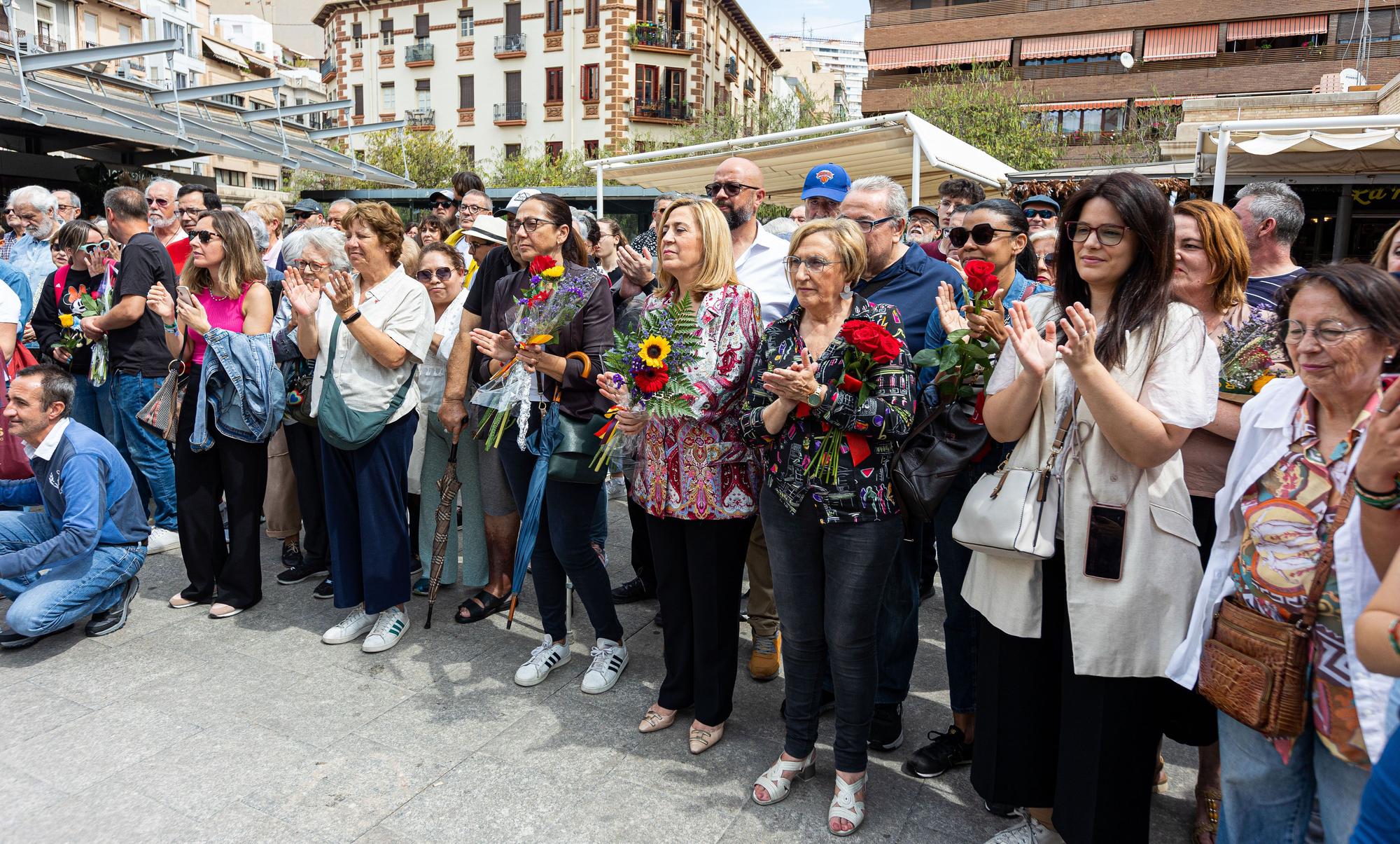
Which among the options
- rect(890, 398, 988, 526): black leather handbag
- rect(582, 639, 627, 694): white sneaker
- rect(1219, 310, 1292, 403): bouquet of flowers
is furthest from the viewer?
rect(582, 639, 627, 694): white sneaker

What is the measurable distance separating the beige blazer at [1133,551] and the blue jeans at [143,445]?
5306 millimetres

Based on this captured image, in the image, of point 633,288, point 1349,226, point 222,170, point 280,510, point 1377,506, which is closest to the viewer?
point 1377,506

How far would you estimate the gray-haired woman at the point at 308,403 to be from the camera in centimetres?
423

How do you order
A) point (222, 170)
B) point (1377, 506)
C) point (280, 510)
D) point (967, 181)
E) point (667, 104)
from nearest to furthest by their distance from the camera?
point (1377, 506)
point (280, 510)
point (967, 181)
point (667, 104)
point (222, 170)

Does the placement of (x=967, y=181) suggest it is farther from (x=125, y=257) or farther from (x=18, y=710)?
(x=18, y=710)

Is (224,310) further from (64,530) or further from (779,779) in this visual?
(779,779)

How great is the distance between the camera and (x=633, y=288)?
452 centimetres

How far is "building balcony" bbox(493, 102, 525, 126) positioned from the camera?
41.8 m

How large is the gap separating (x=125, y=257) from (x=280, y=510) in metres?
1.79

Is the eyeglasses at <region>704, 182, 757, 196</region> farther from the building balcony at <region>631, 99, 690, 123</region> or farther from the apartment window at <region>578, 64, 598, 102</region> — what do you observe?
the apartment window at <region>578, 64, 598, 102</region>

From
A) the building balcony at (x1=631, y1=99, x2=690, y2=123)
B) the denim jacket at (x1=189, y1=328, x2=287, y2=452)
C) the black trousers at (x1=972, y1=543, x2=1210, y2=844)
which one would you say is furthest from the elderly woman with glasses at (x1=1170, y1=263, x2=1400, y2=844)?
the building balcony at (x1=631, y1=99, x2=690, y2=123)

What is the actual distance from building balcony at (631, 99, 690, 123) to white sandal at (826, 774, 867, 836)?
4008 centimetres

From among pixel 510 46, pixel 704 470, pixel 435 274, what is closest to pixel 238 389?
pixel 435 274

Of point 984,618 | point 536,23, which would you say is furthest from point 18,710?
point 536,23
